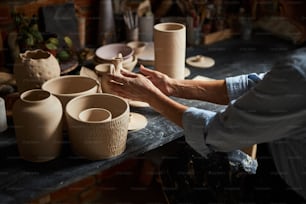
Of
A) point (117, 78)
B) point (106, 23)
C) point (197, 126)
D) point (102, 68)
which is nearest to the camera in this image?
point (197, 126)

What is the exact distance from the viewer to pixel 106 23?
1.95 metres

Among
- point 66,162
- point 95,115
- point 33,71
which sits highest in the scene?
point 33,71

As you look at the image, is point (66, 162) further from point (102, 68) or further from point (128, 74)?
point (102, 68)

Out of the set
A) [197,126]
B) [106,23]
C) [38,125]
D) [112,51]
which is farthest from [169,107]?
[106,23]

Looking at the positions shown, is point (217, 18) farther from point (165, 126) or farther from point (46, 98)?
point (46, 98)

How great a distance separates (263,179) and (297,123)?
0.30m

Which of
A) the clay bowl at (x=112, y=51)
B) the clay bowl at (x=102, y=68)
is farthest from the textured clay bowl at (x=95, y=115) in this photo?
the clay bowl at (x=112, y=51)

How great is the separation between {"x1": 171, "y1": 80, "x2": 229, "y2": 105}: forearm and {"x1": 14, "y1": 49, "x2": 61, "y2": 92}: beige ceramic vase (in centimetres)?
41

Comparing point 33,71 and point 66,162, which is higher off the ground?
point 33,71

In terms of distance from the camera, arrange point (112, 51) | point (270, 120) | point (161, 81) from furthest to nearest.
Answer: point (112, 51) → point (161, 81) → point (270, 120)

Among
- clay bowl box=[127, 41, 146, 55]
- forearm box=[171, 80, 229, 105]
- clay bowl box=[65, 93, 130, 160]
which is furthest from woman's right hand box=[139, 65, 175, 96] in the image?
clay bowl box=[127, 41, 146, 55]

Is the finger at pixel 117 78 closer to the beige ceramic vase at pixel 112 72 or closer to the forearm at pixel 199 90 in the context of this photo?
the beige ceramic vase at pixel 112 72

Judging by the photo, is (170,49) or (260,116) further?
(170,49)

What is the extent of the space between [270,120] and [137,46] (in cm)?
94
